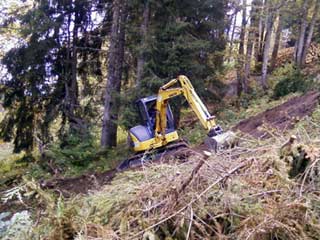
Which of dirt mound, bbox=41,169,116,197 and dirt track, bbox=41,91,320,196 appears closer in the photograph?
dirt track, bbox=41,91,320,196

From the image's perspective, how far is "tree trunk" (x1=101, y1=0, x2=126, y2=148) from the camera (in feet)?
40.3

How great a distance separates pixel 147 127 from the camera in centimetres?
879

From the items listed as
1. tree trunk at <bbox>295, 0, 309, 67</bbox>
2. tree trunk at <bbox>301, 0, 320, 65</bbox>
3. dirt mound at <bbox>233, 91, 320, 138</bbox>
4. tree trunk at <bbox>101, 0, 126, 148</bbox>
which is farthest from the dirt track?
tree trunk at <bbox>301, 0, 320, 65</bbox>

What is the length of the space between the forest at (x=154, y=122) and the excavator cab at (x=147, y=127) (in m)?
0.04

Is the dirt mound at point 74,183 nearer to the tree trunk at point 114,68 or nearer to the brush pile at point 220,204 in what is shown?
the tree trunk at point 114,68

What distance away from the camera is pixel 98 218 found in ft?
9.05

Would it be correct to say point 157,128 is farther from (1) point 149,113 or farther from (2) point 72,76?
(2) point 72,76

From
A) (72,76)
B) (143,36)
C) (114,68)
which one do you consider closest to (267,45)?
(143,36)

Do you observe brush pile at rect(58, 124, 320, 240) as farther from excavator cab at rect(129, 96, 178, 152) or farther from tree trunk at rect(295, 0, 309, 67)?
tree trunk at rect(295, 0, 309, 67)

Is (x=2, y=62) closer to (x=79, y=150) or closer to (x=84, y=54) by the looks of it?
(x=84, y=54)

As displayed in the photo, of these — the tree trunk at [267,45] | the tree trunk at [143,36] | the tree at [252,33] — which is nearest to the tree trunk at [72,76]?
the tree trunk at [143,36]

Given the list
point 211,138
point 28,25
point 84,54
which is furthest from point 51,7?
point 211,138

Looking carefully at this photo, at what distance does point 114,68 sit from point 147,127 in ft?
14.8

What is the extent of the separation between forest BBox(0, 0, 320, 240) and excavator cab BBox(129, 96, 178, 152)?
0.15ft
